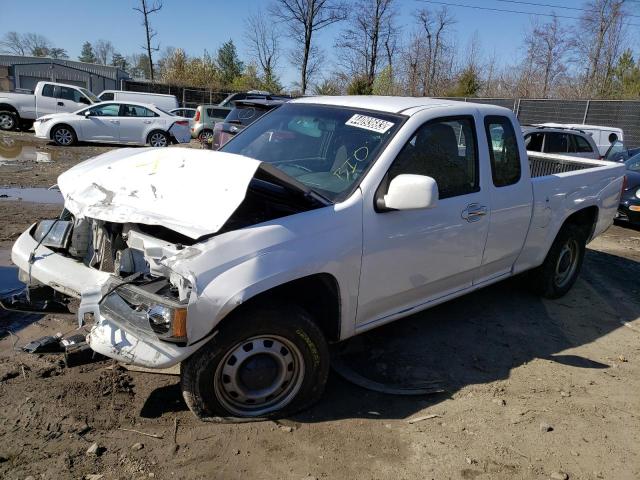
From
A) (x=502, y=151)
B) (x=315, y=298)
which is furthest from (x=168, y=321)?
(x=502, y=151)

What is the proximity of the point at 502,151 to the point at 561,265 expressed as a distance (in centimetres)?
186

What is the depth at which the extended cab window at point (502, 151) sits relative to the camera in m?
4.08

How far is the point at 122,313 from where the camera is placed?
272 cm

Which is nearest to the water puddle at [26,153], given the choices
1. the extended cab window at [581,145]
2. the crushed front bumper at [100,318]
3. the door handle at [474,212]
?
the crushed front bumper at [100,318]

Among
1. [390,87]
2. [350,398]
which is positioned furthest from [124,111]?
[390,87]

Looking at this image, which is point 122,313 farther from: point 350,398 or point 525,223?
point 525,223

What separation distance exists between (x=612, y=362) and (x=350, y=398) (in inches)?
94.4

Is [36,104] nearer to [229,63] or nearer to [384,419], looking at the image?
[384,419]

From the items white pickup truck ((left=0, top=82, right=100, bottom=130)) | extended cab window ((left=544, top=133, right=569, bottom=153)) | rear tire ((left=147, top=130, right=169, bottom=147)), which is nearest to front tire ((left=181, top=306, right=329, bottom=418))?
extended cab window ((left=544, top=133, right=569, bottom=153))

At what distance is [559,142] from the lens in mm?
10930

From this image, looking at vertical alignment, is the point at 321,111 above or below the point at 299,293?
above

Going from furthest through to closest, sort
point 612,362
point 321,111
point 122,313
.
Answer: point 612,362 < point 321,111 < point 122,313

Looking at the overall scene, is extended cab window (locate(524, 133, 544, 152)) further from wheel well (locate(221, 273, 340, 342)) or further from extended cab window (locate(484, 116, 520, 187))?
wheel well (locate(221, 273, 340, 342))

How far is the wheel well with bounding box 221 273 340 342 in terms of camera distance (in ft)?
9.61
